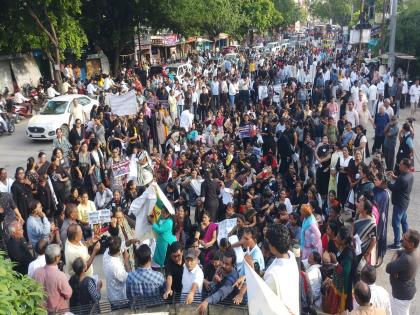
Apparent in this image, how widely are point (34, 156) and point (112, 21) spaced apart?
17.7 m

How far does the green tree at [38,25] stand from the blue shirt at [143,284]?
796 inches

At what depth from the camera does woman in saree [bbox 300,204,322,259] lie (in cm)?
659

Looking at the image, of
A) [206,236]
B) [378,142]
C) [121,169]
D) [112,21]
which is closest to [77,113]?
[121,169]

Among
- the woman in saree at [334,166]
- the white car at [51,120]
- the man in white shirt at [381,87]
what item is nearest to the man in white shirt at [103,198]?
the woman in saree at [334,166]

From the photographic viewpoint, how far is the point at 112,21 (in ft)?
102

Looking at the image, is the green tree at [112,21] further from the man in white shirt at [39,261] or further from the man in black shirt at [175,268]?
the man in black shirt at [175,268]

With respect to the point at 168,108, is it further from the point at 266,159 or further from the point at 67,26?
the point at 67,26

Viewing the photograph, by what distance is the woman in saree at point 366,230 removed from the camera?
21.1 feet

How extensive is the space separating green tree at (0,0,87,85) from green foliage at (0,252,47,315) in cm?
2062

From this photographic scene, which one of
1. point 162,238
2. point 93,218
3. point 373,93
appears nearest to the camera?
point 162,238

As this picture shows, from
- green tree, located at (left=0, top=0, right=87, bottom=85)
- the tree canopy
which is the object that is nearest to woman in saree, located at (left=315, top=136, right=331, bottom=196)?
the tree canopy

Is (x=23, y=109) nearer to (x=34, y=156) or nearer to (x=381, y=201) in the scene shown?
(x=34, y=156)

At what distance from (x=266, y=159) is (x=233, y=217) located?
3.43 meters

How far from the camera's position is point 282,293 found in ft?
12.8
